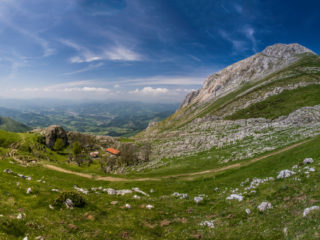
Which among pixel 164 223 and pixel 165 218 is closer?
pixel 164 223

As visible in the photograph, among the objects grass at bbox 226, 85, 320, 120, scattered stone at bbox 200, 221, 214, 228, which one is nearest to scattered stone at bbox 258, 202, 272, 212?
scattered stone at bbox 200, 221, 214, 228

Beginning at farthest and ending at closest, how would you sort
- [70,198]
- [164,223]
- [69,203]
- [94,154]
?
[94,154] < [70,198] < [69,203] < [164,223]

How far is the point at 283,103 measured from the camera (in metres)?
106

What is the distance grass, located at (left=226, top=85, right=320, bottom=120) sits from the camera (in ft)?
305

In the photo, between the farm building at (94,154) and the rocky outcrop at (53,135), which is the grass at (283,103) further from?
the rocky outcrop at (53,135)

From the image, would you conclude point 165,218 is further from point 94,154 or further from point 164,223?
point 94,154

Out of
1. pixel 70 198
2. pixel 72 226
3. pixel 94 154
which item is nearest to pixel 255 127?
pixel 70 198

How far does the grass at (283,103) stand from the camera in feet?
305

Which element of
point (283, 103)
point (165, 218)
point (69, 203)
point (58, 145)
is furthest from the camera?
point (58, 145)

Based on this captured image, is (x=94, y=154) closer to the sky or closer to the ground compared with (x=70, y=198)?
closer to the ground

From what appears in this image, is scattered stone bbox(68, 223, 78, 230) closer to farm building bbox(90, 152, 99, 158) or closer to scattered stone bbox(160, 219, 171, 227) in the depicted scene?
scattered stone bbox(160, 219, 171, 227)

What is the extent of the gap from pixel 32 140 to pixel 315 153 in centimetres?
12647

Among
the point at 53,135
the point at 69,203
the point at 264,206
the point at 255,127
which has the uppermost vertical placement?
the point at 255,127

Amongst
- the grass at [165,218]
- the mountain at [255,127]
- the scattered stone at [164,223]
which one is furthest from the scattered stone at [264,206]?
the mountain at [255,127]
